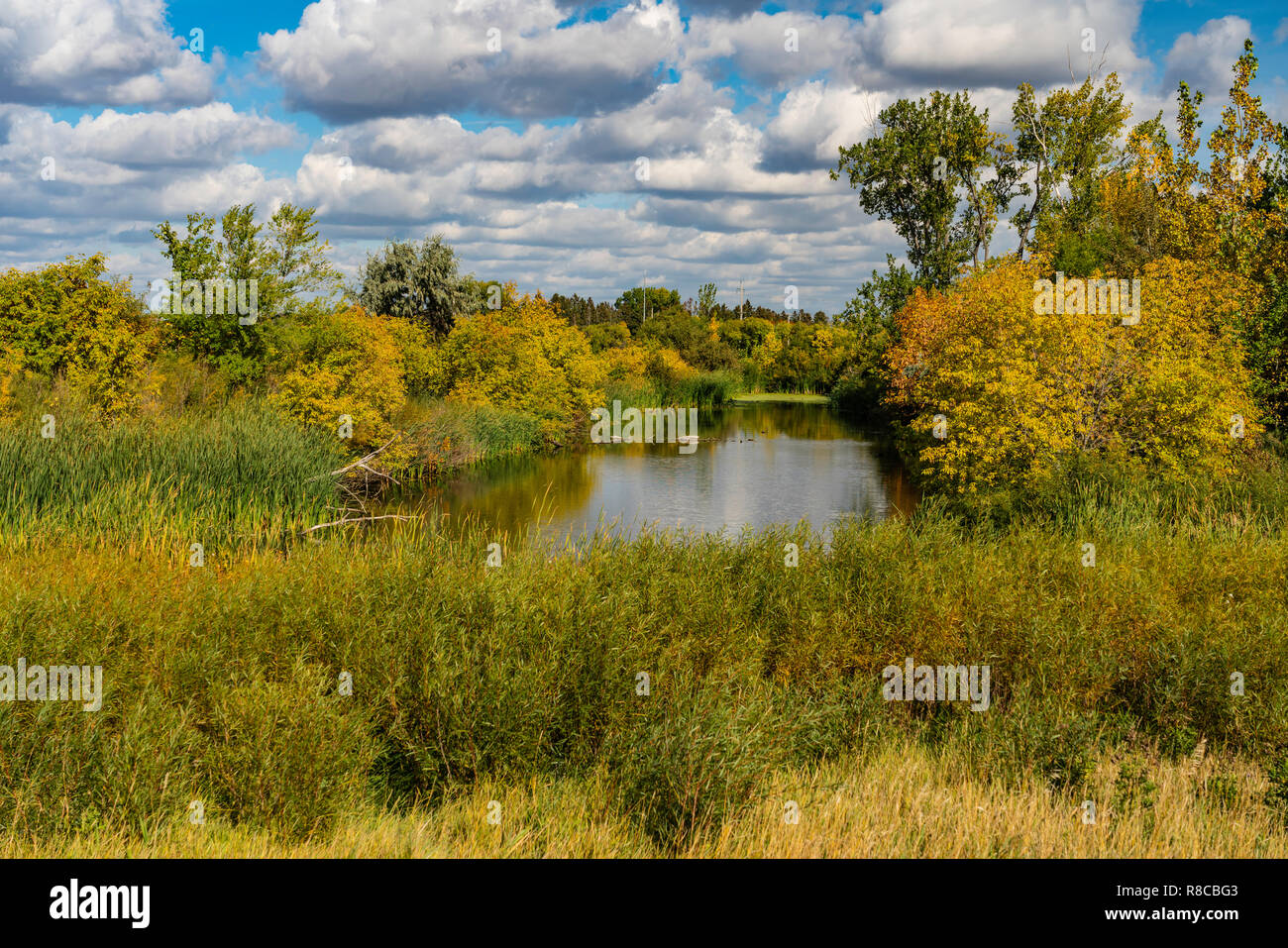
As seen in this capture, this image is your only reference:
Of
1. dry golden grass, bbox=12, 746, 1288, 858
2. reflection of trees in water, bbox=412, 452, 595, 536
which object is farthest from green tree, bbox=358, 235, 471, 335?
dry golden grass, bbox=12, 746, 1288, 858

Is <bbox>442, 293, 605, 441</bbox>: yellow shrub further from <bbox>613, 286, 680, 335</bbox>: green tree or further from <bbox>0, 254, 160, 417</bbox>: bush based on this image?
<bbox>613, 286, 680, 335</bbox>: green tree

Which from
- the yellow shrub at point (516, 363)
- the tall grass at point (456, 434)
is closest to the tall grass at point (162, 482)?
the tall grass at point (456, 434)

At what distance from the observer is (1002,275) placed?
2136 cm

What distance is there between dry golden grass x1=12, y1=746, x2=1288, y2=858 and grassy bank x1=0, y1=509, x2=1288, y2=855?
0.16 feet

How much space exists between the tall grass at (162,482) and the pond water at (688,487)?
292 cm

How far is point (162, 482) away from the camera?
15.0 meters

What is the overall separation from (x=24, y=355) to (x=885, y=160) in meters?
33.2

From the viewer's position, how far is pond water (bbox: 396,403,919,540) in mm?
21688

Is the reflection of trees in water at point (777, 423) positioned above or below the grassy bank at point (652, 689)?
above

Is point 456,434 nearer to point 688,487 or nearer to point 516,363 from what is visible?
point 516,363

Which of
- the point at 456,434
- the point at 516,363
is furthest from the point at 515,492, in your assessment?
the point at 516,363

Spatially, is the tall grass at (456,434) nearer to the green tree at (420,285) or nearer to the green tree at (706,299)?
the green tree at (420,285)

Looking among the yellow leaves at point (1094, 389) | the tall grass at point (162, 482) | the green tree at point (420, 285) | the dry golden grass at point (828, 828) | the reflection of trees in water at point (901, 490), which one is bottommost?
the dry golden grass at point (828, 828)

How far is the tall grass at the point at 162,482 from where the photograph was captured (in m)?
12.6
